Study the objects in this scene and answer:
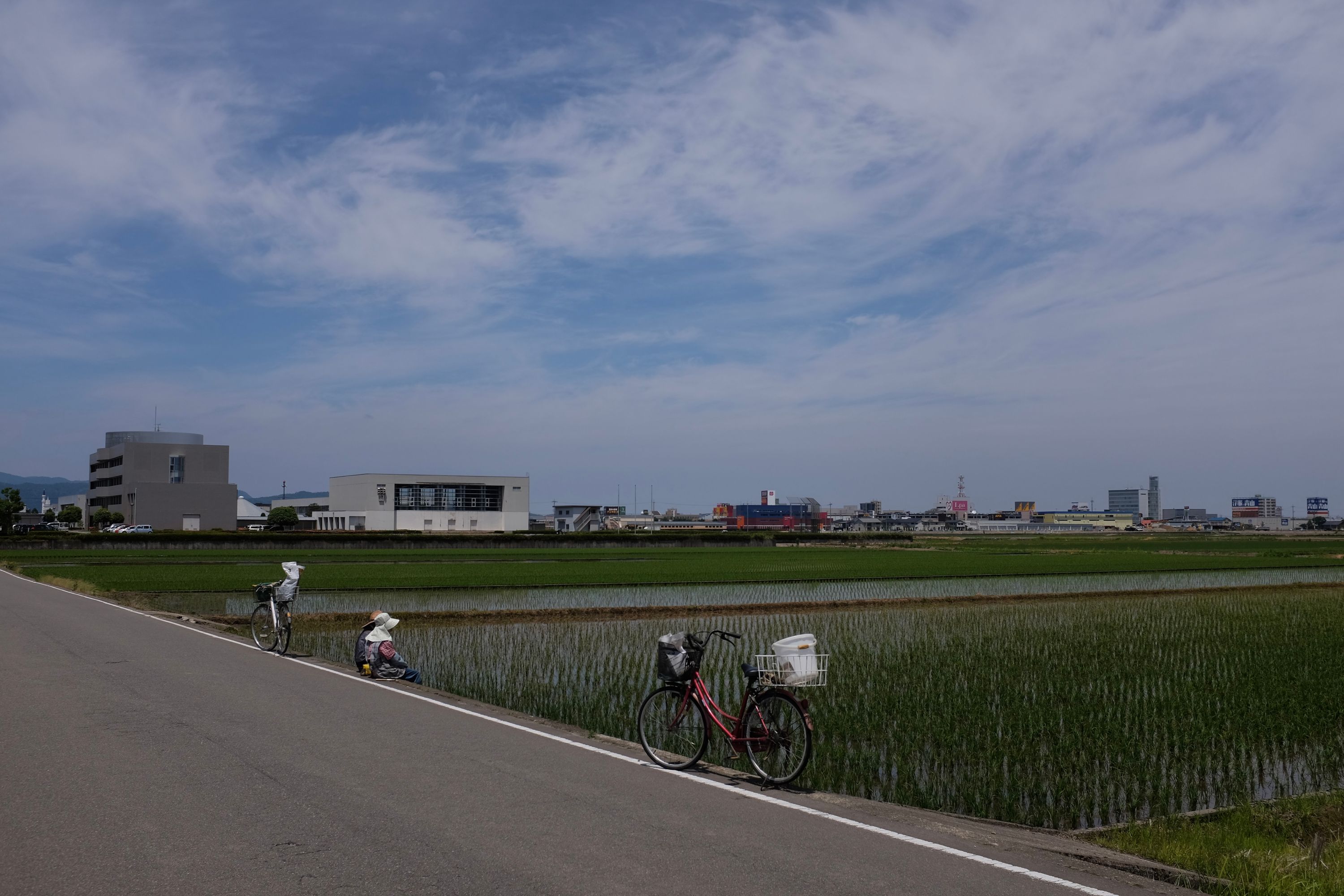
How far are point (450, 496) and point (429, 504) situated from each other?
2.67 meters

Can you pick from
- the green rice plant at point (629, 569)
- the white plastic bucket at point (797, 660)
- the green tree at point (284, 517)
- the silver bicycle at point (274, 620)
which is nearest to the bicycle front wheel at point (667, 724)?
the white plastic bucket at point (797, 660)

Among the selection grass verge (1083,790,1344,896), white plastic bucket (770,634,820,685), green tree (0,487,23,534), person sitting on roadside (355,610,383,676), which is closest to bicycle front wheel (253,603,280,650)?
person sitting on roadside (355,610,383,676)

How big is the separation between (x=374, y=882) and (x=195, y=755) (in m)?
3.76

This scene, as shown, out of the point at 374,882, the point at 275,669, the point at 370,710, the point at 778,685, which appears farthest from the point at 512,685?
the point at 374,882

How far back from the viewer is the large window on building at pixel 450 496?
117 m

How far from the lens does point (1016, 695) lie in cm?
1427

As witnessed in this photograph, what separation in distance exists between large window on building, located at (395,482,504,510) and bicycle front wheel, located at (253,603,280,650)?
102m

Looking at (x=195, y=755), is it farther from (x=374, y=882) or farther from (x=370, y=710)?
(x=374, y=882)

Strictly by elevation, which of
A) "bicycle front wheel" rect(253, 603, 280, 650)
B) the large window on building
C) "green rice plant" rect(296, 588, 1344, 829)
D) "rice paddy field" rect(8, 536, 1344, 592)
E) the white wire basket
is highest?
the large window on building

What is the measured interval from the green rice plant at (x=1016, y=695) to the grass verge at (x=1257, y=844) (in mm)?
652

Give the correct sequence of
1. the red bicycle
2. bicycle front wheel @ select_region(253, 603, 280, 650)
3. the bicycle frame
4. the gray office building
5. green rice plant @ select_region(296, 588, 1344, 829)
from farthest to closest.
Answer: the gray office building, bicycle front wheel @ select_region(253, 603, 280, 650), green rice plant @ select_region(296, 588, 1344, 829), the bicycle frame, the red bicycle

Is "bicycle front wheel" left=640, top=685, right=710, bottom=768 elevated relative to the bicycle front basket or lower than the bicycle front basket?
lower

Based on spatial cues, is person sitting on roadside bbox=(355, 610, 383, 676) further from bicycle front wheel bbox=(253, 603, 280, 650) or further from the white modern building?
the white modern building

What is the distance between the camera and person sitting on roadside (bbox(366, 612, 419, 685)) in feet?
45.9
